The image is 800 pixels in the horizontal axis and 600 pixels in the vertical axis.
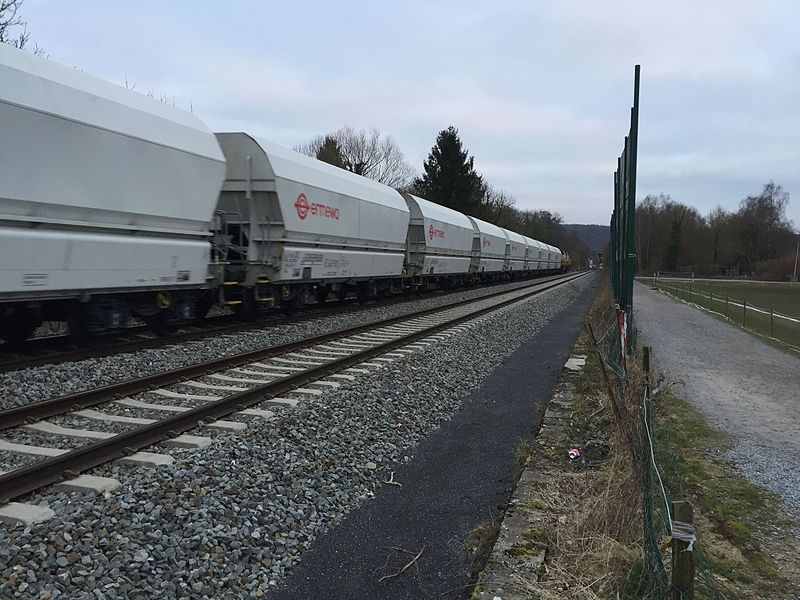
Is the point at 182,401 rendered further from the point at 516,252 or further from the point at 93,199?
the point at 516,252

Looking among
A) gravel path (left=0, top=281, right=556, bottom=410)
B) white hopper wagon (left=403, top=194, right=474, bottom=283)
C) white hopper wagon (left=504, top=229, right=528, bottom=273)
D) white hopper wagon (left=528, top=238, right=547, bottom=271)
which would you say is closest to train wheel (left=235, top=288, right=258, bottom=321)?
gravel path (left=0, top=281, right=556, bottom=410)

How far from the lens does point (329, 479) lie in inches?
187

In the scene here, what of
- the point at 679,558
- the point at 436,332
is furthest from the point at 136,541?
the point at 436,332

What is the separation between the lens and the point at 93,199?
8.51 metres

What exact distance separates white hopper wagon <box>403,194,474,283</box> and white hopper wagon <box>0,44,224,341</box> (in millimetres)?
12867

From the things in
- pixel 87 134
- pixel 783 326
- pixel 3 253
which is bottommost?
pixel 783 326

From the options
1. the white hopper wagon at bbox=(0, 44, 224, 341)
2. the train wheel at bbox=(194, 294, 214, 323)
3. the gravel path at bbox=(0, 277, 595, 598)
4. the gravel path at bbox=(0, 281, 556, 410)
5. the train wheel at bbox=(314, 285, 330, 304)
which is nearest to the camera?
the gravel path at bbox=(0, 277, 595, 598)

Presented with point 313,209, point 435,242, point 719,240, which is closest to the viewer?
point 313,209

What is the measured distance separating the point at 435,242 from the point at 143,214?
53.5 ft

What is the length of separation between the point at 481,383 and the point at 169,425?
4.71m

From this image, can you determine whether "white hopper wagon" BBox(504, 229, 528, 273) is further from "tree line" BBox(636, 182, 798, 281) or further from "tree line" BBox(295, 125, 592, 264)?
"tree line" BBox(636, 182, 798, 281)

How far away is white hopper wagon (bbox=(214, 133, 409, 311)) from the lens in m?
13.0

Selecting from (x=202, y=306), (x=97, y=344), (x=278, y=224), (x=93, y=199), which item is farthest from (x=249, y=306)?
(x=93, y=199)

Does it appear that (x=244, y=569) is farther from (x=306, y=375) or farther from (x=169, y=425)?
(x=306, y=375)
